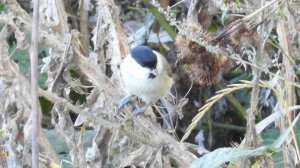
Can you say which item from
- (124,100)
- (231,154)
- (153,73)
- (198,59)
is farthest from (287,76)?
(153,73)

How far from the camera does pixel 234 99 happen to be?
11.6ft

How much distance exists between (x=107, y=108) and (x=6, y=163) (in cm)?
37

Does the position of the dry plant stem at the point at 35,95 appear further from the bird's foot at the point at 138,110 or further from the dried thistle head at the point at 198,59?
the bird's foot at the point at 138,110

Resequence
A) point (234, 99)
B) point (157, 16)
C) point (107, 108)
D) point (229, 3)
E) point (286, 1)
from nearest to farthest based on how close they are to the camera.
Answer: point (286, 1) → point (229, 3) → point (107, 108) → point (157, 16) → point (234, 99)

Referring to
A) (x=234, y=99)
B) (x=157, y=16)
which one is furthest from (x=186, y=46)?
(x=234, y=99)

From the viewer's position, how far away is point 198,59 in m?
2.24

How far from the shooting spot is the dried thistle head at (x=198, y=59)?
222 centimetres

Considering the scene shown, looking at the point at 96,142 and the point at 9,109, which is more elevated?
the point at 9,109

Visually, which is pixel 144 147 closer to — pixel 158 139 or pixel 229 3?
pixel 158 139

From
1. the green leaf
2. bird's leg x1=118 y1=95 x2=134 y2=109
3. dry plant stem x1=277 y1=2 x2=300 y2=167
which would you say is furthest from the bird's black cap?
the green leaf

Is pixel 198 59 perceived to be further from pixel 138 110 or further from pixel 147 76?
pixel 147 76

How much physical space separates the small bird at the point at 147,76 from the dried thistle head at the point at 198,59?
0.37 metres

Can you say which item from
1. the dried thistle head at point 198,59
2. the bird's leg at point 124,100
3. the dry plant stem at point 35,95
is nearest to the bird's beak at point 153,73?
the bird's leg at point 124,100

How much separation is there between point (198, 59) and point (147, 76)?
21.2 inches
